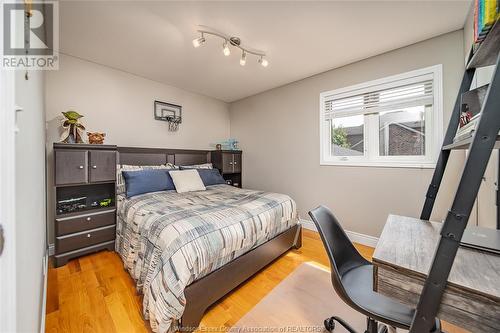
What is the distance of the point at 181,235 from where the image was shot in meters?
1.45

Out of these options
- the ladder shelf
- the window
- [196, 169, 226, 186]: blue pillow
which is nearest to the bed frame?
[196, 169, 226, 186]: blue pillow

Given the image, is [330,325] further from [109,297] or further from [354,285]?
[109,297]

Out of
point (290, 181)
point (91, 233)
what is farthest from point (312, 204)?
point (91, 233)

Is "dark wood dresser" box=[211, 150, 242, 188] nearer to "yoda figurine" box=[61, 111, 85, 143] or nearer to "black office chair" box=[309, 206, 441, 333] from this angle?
"yoda figurine" box=[61, 111, 85, 143]

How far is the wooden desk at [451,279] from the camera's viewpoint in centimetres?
53

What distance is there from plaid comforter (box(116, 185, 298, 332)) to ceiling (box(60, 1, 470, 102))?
1.84m

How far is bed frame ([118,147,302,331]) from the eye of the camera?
1.40 meters

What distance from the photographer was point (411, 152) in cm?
248

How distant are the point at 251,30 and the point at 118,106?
228cm

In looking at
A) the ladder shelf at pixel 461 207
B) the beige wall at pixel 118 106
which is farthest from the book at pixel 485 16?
the beige wall at pixel 118 106

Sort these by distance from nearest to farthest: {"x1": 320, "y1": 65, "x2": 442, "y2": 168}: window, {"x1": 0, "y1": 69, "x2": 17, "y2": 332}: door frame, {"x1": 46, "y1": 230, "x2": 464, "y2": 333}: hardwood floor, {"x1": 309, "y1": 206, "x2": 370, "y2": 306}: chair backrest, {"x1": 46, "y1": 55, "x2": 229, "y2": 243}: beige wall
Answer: {"x1": 0, "y1": 69, "x2": 17, "y2": 332}: door frame < {"x1": 309, "y1": 206, "x2": 370, "y2": 306}: chair backrest < {"x1": 46, "y1": 230, "x2": 464, "y2": 333}: hardwood floor < {"x1": 320, "y1": 65, "x2": 442, "y2": 168}: window < {"x1": 46, "y1": 55, "x2": 229, "y2": 243}: beige wall

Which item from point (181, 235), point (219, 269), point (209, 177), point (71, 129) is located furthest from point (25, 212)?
point (209, 177)

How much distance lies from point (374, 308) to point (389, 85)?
264 cm

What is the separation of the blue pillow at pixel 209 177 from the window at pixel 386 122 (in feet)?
5.97
